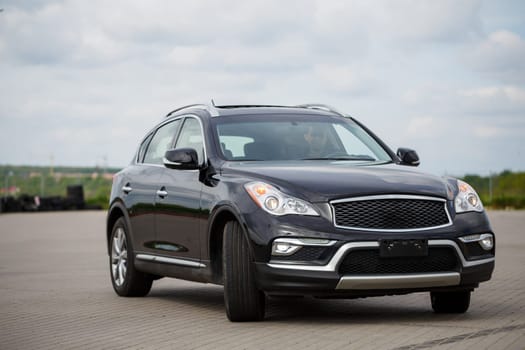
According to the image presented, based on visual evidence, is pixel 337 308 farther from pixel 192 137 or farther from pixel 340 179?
pixel 192 137

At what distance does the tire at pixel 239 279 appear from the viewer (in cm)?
880

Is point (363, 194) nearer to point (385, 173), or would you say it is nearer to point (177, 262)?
point (385, 173)

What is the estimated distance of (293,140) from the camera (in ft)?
33.9

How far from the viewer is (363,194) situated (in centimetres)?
856

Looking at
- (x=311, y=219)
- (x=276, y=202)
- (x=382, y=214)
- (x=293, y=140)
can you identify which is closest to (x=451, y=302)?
(x=382, y=214)

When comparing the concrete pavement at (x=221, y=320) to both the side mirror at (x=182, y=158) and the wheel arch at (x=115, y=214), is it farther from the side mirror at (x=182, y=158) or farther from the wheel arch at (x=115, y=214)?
the side mirror at (x=182, y=158)

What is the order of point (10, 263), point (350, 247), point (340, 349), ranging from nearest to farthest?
point (340, 349), point (350, 247), point (10, 263)

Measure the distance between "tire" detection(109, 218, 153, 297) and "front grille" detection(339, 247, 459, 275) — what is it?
13.2 ft

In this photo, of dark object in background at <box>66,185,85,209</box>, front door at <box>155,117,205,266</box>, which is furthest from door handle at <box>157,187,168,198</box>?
dark object in background at <box>66,185,85,209</box>

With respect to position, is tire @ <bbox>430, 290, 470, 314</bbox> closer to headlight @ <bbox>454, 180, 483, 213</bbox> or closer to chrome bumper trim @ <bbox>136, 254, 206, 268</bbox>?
headlight @ <bbox>454, 180, 483, 213</bbox>

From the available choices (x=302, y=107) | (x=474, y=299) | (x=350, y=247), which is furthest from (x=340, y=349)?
(x=302, y=107)

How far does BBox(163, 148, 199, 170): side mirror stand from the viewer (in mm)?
9930

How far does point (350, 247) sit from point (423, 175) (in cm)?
120

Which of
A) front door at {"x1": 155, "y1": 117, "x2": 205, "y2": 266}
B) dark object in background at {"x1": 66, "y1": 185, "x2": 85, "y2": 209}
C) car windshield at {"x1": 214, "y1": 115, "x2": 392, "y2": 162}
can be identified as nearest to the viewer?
front door at {"x1": 155, "y1": 117, "x2": 205, "y2": 266}
